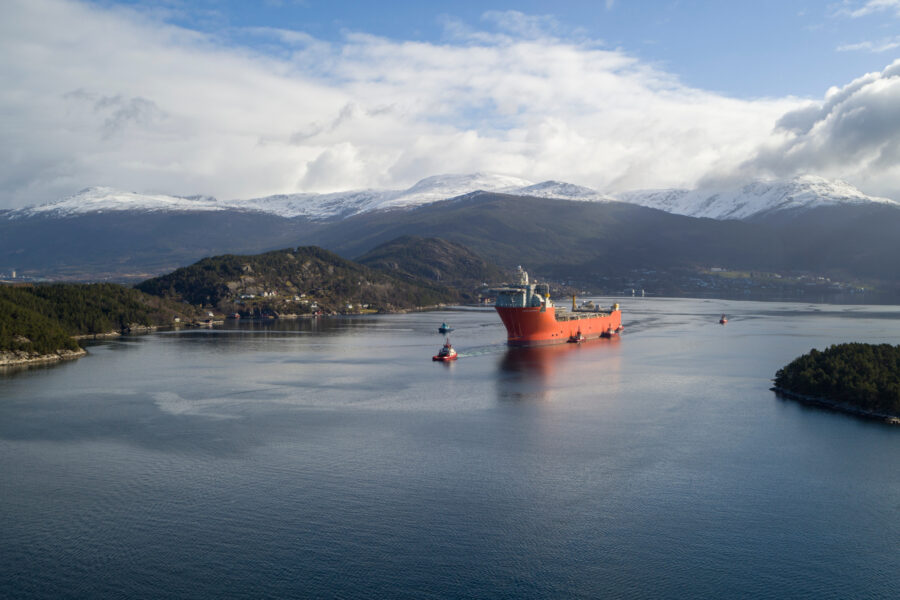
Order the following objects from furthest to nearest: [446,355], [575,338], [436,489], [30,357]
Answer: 1. [575,338]
2. [446,355]
3. [30,357]
4. [436,489]

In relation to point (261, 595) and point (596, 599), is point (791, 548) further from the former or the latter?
point (261, 595)

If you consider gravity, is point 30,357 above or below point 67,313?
below

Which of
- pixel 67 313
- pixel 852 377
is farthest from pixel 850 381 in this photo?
pixel 67 313

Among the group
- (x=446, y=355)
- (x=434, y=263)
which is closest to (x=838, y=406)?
(x=446, y=355)

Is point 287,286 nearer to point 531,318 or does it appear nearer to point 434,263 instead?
point 531,318

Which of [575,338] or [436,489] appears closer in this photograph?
[436,489]

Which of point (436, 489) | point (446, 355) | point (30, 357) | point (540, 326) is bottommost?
point (436, 489)

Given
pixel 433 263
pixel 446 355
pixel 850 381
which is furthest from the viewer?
pixel 433 263
